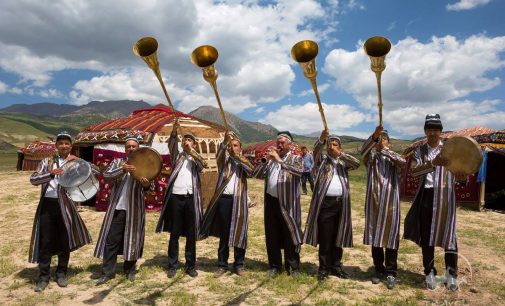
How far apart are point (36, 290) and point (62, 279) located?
1.00ft

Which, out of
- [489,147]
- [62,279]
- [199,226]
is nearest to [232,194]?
[199,226]

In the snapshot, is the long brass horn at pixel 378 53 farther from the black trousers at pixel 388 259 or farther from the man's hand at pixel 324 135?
the black trousers at pixel 388 259

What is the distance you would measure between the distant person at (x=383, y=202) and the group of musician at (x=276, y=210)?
0.01 m

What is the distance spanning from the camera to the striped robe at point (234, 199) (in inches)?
198

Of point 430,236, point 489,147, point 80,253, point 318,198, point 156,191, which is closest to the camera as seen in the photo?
point 430,236

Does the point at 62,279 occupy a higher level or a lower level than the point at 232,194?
lower

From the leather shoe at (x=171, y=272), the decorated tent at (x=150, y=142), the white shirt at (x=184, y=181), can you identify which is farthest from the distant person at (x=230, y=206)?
the decorated tent at (x=150, y=142)

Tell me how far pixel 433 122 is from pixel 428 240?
151 centimetres

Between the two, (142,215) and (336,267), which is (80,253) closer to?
(142,215)

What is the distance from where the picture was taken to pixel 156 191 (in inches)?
416

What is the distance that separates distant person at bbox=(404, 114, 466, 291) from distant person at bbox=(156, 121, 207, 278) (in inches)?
117

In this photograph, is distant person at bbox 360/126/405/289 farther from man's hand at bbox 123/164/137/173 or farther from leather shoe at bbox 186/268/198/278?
man's hand at bbox 123/164/137/173

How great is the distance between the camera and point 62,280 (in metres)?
4.69

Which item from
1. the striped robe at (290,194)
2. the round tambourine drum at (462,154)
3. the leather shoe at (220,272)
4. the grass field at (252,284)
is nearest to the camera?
the round tambourine drum at (462,154)
